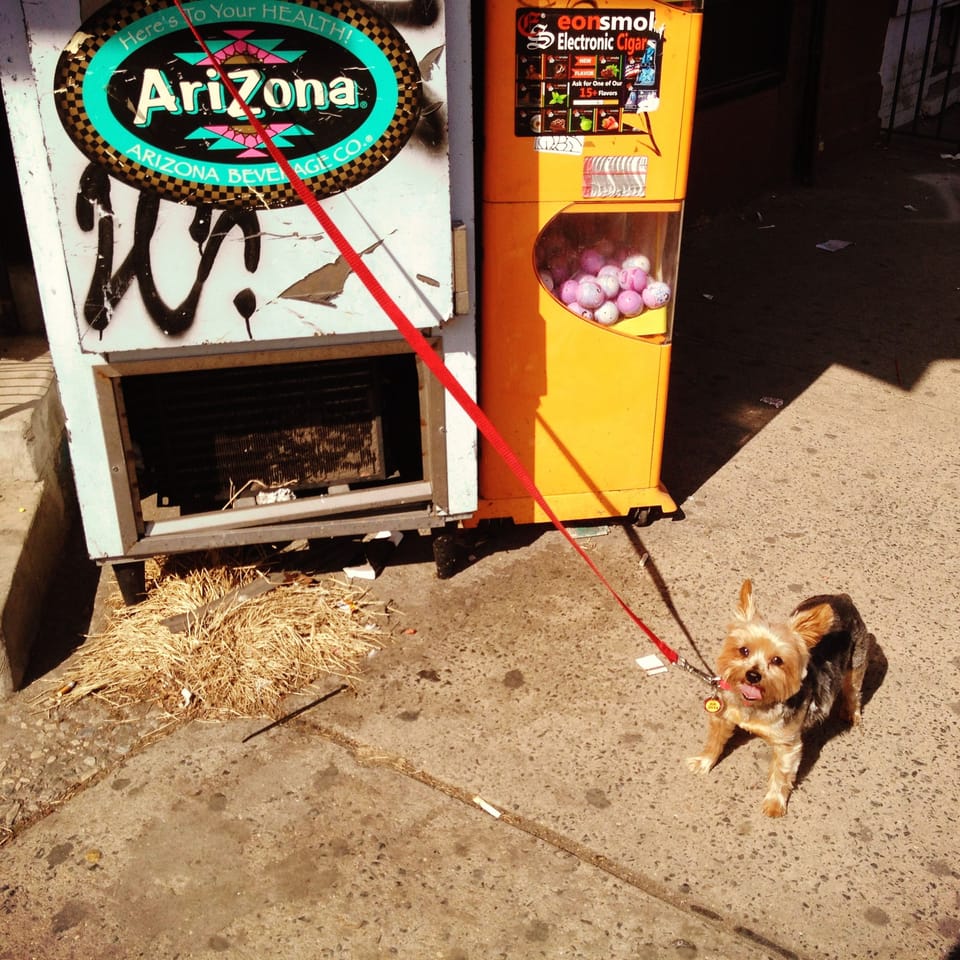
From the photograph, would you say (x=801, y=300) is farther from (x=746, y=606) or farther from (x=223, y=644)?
(x=223, y=644)

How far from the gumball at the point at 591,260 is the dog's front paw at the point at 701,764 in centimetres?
223

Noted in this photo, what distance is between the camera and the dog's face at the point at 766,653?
328 centimetres

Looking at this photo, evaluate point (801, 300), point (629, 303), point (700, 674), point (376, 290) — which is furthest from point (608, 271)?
point (801, 300)

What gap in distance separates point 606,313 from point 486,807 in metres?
2.28

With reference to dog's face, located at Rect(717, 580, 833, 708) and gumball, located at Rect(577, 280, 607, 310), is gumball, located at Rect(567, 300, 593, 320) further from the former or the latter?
dog's face, located at Rect(717, 580, 833, 708)

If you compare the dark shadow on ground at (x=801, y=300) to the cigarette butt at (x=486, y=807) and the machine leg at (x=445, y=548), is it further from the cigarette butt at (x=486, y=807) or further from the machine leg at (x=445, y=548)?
the cigarette butt at (x=486, y=807)

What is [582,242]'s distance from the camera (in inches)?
188

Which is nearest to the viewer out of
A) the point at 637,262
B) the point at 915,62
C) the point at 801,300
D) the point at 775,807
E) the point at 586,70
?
the point at 775,807

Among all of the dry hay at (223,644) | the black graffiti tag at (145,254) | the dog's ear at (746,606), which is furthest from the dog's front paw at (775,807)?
the black graffiti tag at (145,254)

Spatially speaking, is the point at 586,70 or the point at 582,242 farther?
the point at 582,242

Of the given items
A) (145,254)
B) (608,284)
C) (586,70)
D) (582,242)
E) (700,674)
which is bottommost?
(700,674)

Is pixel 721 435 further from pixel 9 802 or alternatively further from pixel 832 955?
pixel 9 802

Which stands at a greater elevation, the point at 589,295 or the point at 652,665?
the point at 589,295

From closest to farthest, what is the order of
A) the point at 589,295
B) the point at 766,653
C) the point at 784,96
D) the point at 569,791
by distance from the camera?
the point at 766,653
the point at 569,791
the point at 589,295
the point at 784,96
